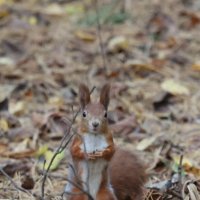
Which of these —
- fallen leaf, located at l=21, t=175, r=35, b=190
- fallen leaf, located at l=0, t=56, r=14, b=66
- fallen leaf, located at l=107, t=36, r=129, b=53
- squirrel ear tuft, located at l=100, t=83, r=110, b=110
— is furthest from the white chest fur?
fallen leaf, located at l=107, t=36, r=129, b=53

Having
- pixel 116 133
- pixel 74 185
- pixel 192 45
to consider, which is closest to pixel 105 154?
pixel 74 185

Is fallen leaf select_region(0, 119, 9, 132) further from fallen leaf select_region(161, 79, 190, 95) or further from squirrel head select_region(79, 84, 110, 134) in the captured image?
squirrel head select_region(79, 84, 110, 134)

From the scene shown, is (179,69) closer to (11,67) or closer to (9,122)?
(11,67)

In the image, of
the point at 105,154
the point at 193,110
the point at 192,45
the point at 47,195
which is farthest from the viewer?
the point at 192,45

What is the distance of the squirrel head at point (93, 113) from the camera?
2768 millimetres

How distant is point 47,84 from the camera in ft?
17.1

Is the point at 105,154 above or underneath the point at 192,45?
above

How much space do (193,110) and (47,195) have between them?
1.86 meters

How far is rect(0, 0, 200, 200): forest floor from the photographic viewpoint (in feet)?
12.6

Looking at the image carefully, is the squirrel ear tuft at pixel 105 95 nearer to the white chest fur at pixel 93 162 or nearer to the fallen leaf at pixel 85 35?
the white chest fur at pixel 93 162

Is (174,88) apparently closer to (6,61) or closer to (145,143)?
(145,143)

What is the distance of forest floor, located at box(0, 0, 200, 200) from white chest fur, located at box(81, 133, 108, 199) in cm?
18

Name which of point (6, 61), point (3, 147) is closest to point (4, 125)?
point (3, 147)

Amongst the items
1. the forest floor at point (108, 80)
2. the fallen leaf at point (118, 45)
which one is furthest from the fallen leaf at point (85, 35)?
the fallen leaf at point (118, 45)
